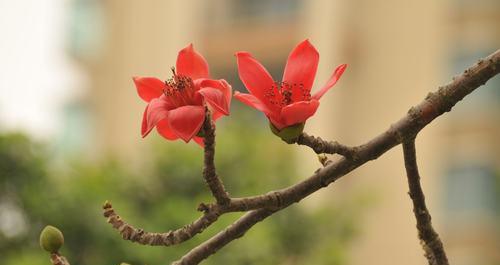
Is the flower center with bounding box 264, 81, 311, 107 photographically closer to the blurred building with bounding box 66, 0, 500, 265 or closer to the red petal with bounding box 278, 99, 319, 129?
the red petal with bounding box 278, 99, 319, 129

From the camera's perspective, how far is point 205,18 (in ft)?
51.3

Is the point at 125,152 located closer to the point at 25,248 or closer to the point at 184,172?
the point at 184,172

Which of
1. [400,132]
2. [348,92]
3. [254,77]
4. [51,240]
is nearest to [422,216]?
[400,132]

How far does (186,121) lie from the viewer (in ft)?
3.52

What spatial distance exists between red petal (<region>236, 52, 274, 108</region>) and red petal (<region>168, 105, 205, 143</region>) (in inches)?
3.0

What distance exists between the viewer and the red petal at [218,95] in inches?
42.2

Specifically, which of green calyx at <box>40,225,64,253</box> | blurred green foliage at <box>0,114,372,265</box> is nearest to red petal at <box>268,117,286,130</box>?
green calyx at <box>40,225,64,253</box>

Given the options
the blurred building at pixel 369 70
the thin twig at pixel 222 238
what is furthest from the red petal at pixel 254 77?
the blurred building at pixel 369 70

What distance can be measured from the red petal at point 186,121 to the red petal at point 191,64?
70 mm

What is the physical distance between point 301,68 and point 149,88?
16 centimetres

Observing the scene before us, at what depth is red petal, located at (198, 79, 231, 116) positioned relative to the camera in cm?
107

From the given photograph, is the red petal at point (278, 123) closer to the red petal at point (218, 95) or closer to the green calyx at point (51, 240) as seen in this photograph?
the red petal at point (218, 95)

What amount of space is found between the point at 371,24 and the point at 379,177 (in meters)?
2.23

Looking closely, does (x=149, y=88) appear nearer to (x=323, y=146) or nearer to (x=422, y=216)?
(x=323, y=146)
